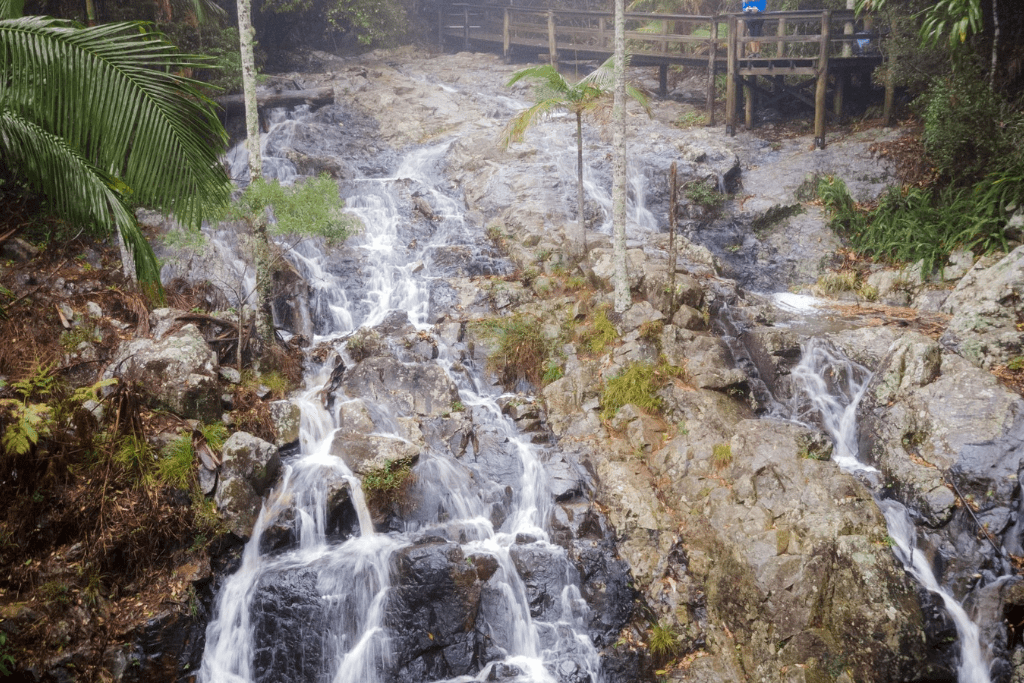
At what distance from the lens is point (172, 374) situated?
8594 millimetres

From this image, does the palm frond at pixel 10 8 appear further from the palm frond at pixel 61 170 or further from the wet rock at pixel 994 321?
the wet rock at pixel 994 321

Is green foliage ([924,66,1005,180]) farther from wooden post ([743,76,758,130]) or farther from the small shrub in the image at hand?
wooden post ([743,76,758,130])

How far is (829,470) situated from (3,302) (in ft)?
39.7

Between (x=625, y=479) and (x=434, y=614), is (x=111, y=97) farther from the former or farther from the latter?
(x=625, y=479)

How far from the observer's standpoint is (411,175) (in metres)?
18.5

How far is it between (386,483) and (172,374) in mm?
3544

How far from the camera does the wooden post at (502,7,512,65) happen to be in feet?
87.1

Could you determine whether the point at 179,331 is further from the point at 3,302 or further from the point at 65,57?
the point at 65,57

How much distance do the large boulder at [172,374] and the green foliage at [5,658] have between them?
125 inches

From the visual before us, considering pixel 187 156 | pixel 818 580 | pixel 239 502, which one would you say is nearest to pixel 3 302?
Answer: pixel 239 502

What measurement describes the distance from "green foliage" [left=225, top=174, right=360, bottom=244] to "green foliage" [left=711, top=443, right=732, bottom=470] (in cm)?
742

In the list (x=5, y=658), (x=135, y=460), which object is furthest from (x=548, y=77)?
(x=5, y=658)

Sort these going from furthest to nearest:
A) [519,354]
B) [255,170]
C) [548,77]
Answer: [548,77] → [519,354] → [255,170]

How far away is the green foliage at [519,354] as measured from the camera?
11.2 metres
